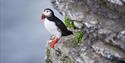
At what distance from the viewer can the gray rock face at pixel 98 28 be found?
45.1 ft

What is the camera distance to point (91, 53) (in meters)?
15.4

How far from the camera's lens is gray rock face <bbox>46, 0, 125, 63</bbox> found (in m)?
13.8

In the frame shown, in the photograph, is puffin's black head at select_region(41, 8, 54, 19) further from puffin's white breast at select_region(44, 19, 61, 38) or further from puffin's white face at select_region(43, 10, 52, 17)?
puffin's white breast at select_region(44, 19, 61, 38)

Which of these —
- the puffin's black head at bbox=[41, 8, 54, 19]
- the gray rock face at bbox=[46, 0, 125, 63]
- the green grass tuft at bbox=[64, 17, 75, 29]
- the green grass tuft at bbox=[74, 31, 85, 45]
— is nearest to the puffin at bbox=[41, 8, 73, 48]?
the puffin's black head at bbox=[41, 8, 54, 19]

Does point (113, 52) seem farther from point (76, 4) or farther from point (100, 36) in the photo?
point (76, 4)

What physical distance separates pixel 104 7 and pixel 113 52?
1.27 meters

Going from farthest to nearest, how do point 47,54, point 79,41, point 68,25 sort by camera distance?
point 47,54 → point 68,25 → point 79,41

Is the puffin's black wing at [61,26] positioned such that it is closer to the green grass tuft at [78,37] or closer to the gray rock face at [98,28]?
the green grass tuft at [78,37]

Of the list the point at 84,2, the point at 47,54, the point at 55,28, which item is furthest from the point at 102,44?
the point at 47,54

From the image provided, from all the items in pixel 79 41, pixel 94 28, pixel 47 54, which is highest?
pixel 94 28

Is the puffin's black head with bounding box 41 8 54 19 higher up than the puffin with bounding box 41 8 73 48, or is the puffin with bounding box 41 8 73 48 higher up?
the puffin's black head with bounding box 41 8 54 19

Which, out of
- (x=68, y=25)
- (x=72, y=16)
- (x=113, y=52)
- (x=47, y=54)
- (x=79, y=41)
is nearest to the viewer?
(x=113, y=52)

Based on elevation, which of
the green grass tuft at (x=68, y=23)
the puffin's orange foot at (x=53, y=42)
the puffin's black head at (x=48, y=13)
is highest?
the puffin's black head at (x=48, y=13)

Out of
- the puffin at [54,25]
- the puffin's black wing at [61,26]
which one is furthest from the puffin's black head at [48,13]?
the puffin's black wing at [61,26]
